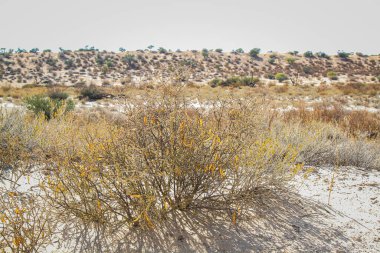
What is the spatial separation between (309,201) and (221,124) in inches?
59.8

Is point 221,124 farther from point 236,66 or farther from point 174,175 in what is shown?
point 236,66

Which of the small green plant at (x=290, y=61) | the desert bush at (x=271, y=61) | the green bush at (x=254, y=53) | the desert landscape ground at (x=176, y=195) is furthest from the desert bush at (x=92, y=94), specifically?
the green bush at (x=254, y=53)

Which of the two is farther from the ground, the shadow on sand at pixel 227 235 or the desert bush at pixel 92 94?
the shadow on sand at pixel 227 235

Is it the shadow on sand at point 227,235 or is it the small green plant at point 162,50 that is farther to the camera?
the small green plant at point 162,50

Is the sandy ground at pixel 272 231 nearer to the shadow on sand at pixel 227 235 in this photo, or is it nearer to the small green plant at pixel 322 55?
the shadow on sand at pixel 227 235

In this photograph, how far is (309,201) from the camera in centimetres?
411

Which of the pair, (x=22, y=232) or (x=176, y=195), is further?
(x=176, y=195)

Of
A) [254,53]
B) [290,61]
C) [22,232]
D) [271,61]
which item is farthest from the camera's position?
[254,53]

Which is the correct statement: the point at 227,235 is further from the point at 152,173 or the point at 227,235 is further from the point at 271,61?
the point at 271,61

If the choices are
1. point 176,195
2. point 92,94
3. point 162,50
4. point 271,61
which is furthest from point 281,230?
point 162,50

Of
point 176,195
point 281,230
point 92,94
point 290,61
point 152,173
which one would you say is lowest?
point 92,94

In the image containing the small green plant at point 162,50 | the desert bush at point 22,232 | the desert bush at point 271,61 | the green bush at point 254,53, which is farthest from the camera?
the small green plant at point 162,50

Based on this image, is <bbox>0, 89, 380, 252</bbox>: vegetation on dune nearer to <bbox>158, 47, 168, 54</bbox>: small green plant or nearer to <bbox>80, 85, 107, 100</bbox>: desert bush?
<bbox>80, 85, 107, 100</bbox>: desert bush

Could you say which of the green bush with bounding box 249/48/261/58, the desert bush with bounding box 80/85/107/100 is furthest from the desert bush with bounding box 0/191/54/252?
the green bush with bounding box 249/48/261/58
